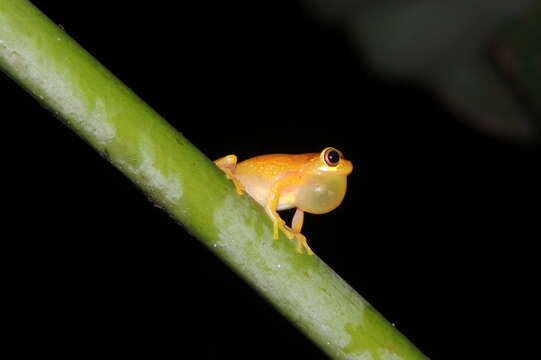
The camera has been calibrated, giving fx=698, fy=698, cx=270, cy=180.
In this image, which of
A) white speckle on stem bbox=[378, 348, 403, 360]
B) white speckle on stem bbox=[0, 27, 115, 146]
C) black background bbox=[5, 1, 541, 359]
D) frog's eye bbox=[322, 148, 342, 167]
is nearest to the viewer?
white speckle on stem bbox=[0, 27, 115, 146]

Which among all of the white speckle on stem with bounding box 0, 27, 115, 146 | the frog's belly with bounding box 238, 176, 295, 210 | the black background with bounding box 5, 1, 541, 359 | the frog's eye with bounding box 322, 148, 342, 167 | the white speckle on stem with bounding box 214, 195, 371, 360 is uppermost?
the black background with bounding box 5, 1, 541, 359

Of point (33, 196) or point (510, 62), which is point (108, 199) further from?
point (510, 62)

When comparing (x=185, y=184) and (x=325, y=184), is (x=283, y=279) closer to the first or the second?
(x=185, y=184)

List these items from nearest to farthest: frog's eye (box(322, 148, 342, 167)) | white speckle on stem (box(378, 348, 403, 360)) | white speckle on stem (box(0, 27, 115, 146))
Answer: white speckle on stem (box(0, 27, 115, 146))
white speckle on stem (box(378, 348, 403, 360))
frog's eye (box(322, 148, 342, 167))

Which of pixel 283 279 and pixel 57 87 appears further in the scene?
pixel 283 279

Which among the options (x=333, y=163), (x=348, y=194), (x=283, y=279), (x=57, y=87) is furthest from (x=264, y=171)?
(x=348, y=194)

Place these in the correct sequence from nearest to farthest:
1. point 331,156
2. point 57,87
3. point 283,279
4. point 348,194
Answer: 1. point 57,87
2. point 283,279
3. point 331,156
4. point 348,194

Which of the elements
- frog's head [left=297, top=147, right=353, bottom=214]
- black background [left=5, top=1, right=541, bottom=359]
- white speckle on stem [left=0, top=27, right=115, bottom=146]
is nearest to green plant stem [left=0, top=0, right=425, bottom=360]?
white speckle on stem [left=0, top=27, right=115, bottom=146]

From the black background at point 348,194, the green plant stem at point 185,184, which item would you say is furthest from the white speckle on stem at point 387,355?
the black background at point 348,194

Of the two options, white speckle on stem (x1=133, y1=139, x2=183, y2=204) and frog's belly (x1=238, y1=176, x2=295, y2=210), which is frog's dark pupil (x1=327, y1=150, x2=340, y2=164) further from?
white speckle on stem (x1=133, y1=139, x2=183, y2=204)
